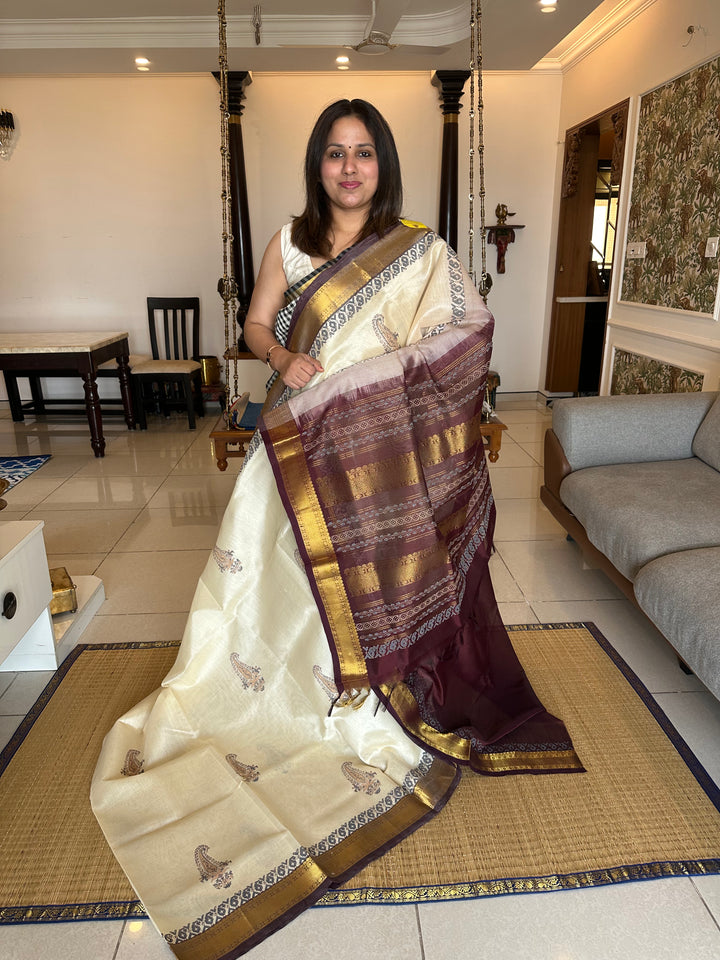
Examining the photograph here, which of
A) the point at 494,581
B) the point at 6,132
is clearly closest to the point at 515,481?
the point at 494,581

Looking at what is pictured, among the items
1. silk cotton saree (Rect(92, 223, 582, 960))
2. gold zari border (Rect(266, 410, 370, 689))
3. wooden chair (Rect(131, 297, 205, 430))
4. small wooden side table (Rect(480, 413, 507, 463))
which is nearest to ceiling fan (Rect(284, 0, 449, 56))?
small wooden side table (Rect(480, 413, 507, 463))

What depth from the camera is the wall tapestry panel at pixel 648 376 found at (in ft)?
11.5

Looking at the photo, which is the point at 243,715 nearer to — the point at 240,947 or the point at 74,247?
the point at 240,947

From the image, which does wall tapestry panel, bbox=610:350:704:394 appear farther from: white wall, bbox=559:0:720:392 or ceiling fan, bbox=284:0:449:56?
ceiling fan, bbox=284:0:449:56

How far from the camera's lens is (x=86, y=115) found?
5125mm

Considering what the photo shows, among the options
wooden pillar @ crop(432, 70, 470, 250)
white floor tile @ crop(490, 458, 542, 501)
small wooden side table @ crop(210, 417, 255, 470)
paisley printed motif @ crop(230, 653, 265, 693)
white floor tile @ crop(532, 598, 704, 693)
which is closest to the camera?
paisley printed motif @ crop(230, 653, 265, 693)

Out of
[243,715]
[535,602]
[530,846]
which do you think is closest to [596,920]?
[530,846]

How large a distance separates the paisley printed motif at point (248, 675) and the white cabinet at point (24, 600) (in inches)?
25.1

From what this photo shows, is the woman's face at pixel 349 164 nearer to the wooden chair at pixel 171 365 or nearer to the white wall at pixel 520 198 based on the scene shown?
the wooden chair at pixel 171 365

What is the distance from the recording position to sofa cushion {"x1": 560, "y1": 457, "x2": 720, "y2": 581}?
2.04 meters

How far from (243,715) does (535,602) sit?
1.27m

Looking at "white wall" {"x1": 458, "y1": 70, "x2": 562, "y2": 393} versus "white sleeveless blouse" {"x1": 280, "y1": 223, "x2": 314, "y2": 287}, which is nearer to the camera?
"white sleeveless blouse" {"x1": 280, "y1": 223, "x2": 314, "y2": 287}

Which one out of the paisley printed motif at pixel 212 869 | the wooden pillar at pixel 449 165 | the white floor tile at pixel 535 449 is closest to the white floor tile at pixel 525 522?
the white floor tile at pixel 535 449

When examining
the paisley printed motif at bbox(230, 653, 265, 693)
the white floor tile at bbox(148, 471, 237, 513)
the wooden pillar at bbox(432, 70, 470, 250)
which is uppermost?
the wooden pillar at bbox(432, 70, 470, 250)
